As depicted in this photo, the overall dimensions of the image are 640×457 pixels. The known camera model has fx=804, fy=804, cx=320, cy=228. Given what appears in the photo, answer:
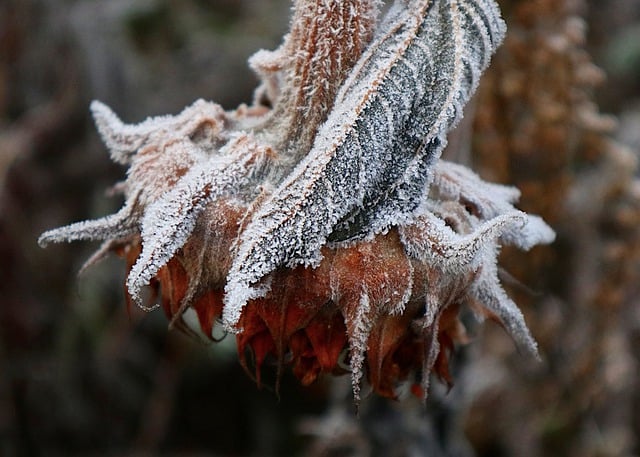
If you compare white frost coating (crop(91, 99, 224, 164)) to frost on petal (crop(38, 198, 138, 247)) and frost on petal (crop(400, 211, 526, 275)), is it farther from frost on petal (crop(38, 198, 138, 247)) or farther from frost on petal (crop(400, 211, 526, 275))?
frost on petal (crop(400, 211, 526, 275))

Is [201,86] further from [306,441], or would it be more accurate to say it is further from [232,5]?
[306,441]

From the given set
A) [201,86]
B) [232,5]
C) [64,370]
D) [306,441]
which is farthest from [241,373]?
[232,5]

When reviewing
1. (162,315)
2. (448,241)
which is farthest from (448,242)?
(162,315)

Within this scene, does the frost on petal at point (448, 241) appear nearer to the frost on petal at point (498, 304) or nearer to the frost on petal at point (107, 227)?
the frost on petal at point (498, 304)

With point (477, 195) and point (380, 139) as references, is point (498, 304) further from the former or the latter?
point (380, 139)

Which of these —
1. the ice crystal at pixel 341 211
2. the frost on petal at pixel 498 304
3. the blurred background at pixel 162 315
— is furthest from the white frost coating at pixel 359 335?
the blurred background at pixel 162 315

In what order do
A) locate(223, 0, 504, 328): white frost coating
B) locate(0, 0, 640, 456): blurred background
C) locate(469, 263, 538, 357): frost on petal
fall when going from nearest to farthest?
1. locate(223, 0, 504, 328): white frost coating
2. locate(469, 263, 538, 357): frost on petal
3. locate(0, 0, 640, 456): blurred background

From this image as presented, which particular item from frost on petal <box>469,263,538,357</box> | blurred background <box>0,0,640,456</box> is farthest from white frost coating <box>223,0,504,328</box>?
blurred background <box>0,0,640,456</box>
